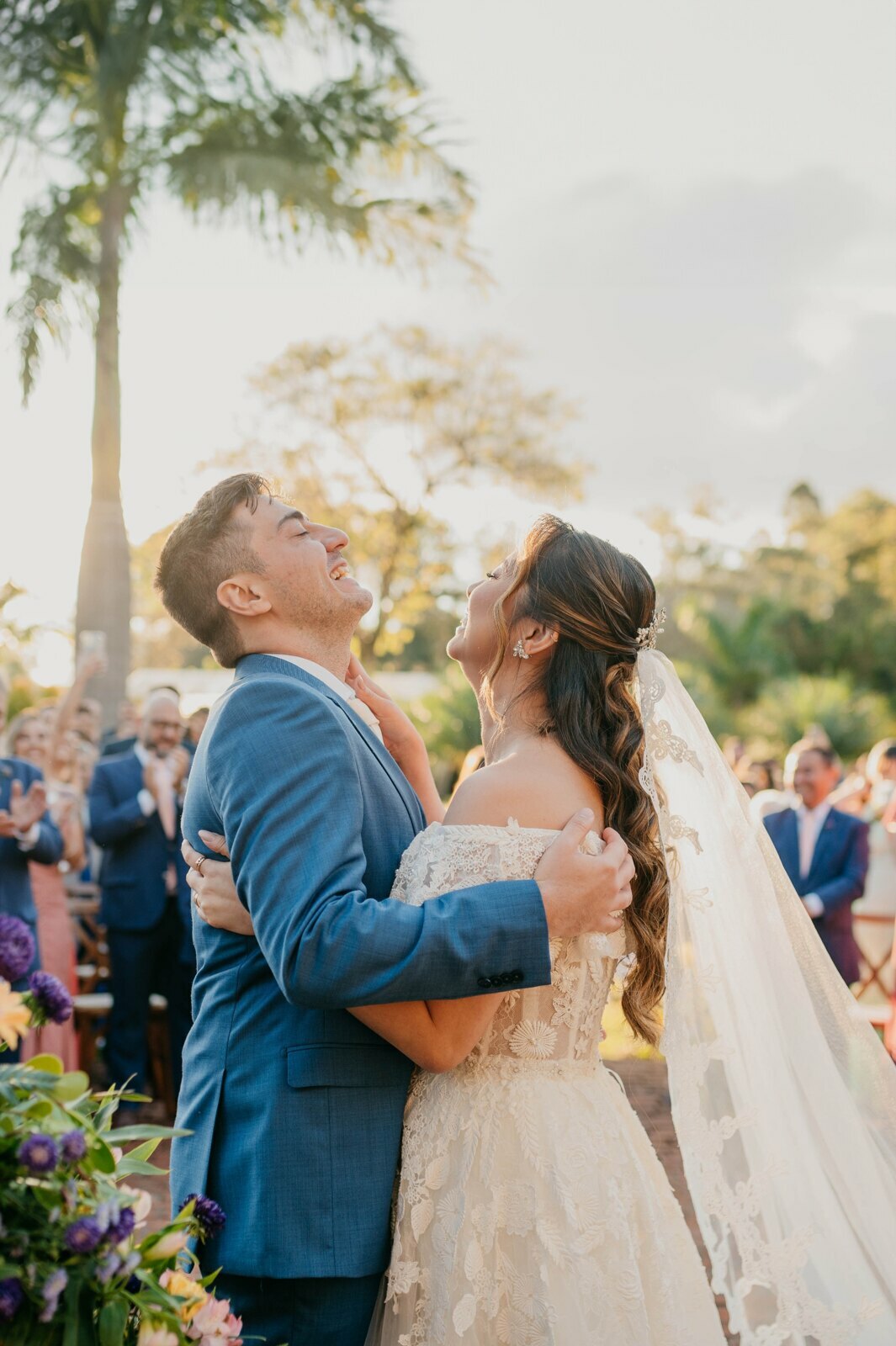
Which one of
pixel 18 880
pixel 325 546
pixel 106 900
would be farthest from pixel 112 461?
pixel 325 546

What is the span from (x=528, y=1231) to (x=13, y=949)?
3.76 feet

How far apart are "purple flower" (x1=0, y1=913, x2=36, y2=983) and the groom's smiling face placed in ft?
3.29

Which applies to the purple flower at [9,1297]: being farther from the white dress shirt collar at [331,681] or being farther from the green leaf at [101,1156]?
the white dress shirt collar at [331,681]

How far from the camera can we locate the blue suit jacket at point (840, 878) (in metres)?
7.96

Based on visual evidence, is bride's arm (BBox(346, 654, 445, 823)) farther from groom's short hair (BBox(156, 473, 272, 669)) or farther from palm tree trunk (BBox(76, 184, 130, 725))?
palm tree trunk (BBox(76, 184, 130, 725))

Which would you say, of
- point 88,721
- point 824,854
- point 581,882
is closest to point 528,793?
point 581,882

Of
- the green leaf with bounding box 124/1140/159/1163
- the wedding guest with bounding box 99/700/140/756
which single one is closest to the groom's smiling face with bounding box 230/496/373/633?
the green leaf with bounding box 124/1140/159/1163

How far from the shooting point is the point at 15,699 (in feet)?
60.2

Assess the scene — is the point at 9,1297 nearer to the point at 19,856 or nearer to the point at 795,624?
the point at 19,856

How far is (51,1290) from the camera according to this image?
138 centimetres

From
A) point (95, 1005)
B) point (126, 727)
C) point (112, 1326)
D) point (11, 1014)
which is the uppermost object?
point (11, 1014)

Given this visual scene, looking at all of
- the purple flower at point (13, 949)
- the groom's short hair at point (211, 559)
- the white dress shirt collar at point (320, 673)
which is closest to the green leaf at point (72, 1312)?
the purple flower at point (13, 949)

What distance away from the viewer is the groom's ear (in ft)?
8.22

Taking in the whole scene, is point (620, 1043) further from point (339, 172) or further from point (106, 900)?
point (339, 172)
